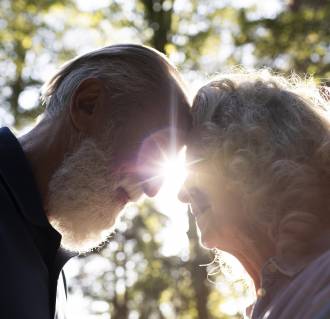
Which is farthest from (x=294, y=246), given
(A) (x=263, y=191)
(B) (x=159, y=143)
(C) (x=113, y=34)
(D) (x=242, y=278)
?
(C) (x=113, y=34)

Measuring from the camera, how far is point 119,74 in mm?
3047

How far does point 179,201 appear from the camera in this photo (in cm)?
289

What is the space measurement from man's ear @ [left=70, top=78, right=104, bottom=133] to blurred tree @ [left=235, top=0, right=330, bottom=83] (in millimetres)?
6889

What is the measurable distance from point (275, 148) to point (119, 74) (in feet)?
3.53

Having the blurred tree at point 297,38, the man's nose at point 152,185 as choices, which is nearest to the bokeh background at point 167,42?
the blurred tree at point 297,38

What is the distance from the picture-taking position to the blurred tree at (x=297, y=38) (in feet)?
32.3

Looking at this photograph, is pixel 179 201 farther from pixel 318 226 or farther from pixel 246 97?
pixel 318 226

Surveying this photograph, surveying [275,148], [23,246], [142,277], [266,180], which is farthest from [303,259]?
[142,277]

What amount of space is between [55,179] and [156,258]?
1561 centimetres

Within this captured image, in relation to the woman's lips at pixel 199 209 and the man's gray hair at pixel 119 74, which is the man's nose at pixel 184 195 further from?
the man's gray hair at pixel 119 74

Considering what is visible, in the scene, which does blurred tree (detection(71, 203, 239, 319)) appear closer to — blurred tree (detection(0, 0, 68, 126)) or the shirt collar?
blurred tree (detection(0, 0, 68, 126))

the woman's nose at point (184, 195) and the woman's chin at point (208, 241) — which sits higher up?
the woman's nose at point (184, 195)

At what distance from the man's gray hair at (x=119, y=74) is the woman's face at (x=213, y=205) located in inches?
23.3

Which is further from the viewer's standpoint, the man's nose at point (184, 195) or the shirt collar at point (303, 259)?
the man's nose at point (184, 195)
